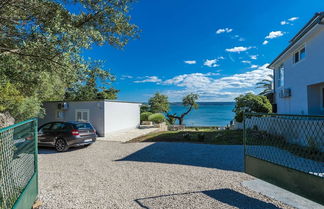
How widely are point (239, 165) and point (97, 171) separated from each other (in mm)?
4756

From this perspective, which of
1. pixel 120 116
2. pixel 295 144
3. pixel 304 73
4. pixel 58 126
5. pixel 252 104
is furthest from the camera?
pixel 120 116

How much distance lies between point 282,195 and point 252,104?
10018 millimetres

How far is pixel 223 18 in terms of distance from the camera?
13.8 m

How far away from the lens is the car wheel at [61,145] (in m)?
8.46

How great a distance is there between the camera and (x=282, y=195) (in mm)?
3650

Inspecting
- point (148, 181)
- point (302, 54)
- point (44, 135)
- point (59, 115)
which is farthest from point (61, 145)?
point (302, 54)

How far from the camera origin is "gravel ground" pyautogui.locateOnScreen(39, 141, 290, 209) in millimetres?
3440

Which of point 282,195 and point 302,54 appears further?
point 302,54

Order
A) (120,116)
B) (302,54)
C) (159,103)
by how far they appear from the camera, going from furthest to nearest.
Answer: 1. (159,103)
2. (120,116)
3. (302,54)

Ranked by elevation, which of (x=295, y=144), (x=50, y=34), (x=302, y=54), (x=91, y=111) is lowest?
(x=295, y=144)

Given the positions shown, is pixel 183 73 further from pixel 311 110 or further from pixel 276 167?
pixel 276 167

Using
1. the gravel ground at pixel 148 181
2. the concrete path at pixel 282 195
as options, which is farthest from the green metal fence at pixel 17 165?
the concrete path at pixel 282 195

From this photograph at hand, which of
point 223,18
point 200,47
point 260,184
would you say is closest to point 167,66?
point 200,47

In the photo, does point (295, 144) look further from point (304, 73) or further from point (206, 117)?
point (206, 117)
